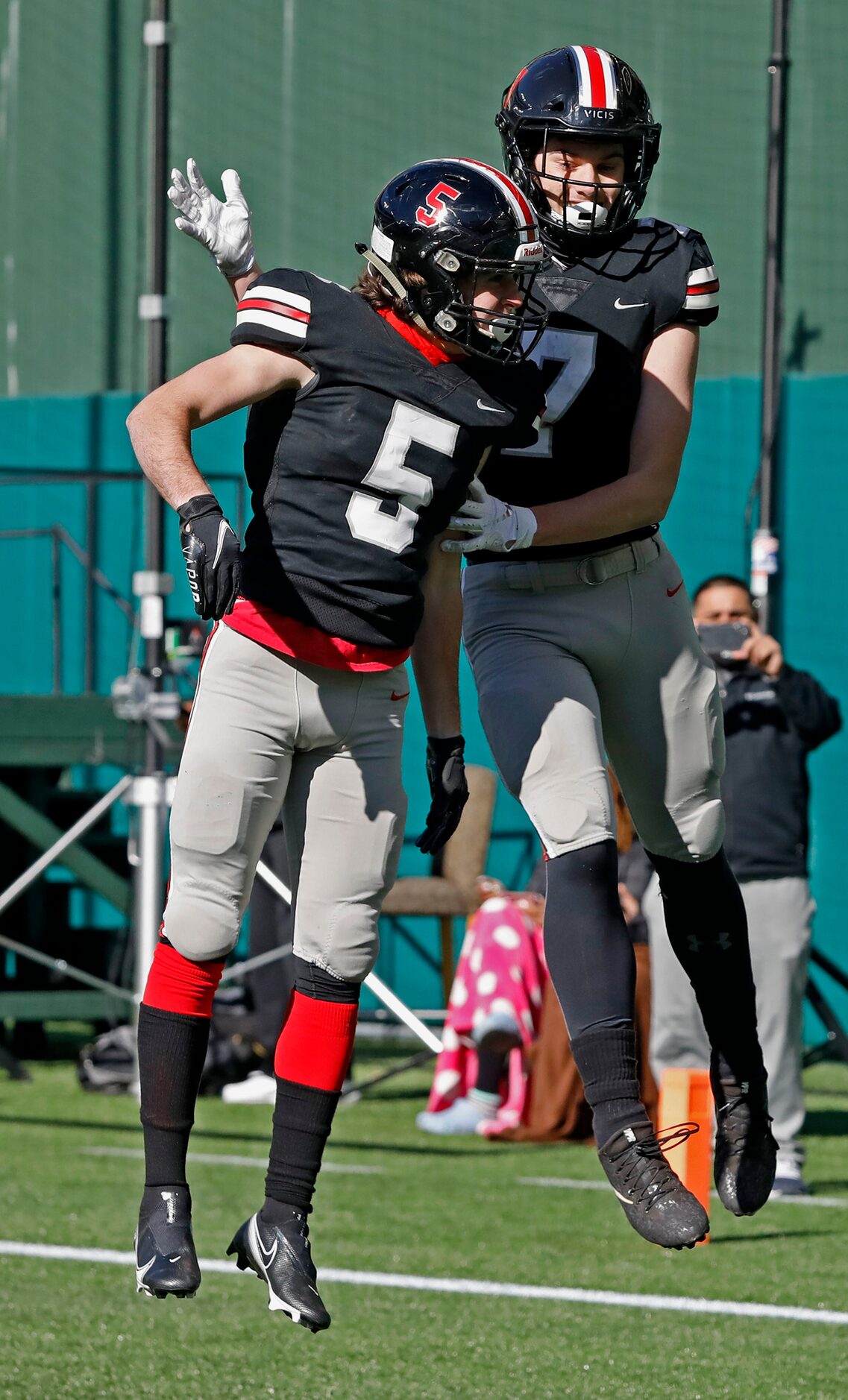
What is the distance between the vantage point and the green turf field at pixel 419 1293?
4.53 m

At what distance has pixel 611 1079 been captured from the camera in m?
3.39

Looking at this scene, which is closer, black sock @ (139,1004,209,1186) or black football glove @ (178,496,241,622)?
black football glove @ (178,496,241,622)

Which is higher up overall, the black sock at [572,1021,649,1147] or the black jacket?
the black sock at [572,1021,649,1147]

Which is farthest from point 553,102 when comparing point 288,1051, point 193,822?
point 288,1051

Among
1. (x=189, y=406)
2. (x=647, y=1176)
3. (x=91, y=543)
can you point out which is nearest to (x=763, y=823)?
(x=647, y=1176)

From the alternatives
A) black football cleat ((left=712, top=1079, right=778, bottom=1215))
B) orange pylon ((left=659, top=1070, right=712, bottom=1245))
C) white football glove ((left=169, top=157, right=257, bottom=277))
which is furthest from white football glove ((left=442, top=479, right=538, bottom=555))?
orange pylon ((left=659, top=1070, right=712, bottom=1245))

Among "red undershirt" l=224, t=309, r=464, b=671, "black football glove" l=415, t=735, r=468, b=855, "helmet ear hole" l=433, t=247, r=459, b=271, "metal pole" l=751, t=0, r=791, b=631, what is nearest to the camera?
"helmet ear hole" l=433, t=247, r=459, b=271

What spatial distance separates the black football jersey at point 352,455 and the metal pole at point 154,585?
4718 millimetres

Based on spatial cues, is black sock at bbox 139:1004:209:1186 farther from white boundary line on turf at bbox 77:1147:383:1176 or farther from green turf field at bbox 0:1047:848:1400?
white boundary line on turf at bbox 77:1147:383:1176

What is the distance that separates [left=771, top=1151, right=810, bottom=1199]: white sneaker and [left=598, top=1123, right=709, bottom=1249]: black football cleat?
3587mm

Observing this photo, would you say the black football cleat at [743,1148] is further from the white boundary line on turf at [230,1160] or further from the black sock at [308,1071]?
the white boundary line on turf at [230,1160]

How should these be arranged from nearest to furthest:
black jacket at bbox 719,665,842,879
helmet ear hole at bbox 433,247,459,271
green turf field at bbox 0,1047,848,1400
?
1. helmet ear hole at bbox 433,247,459,271
2. green turf field at bbox 0,1047,848,1400
3. black jacket at bbox 719,665,842,879

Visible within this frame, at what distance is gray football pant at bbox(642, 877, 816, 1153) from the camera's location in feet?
22.8

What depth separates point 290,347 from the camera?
10.9 ft
